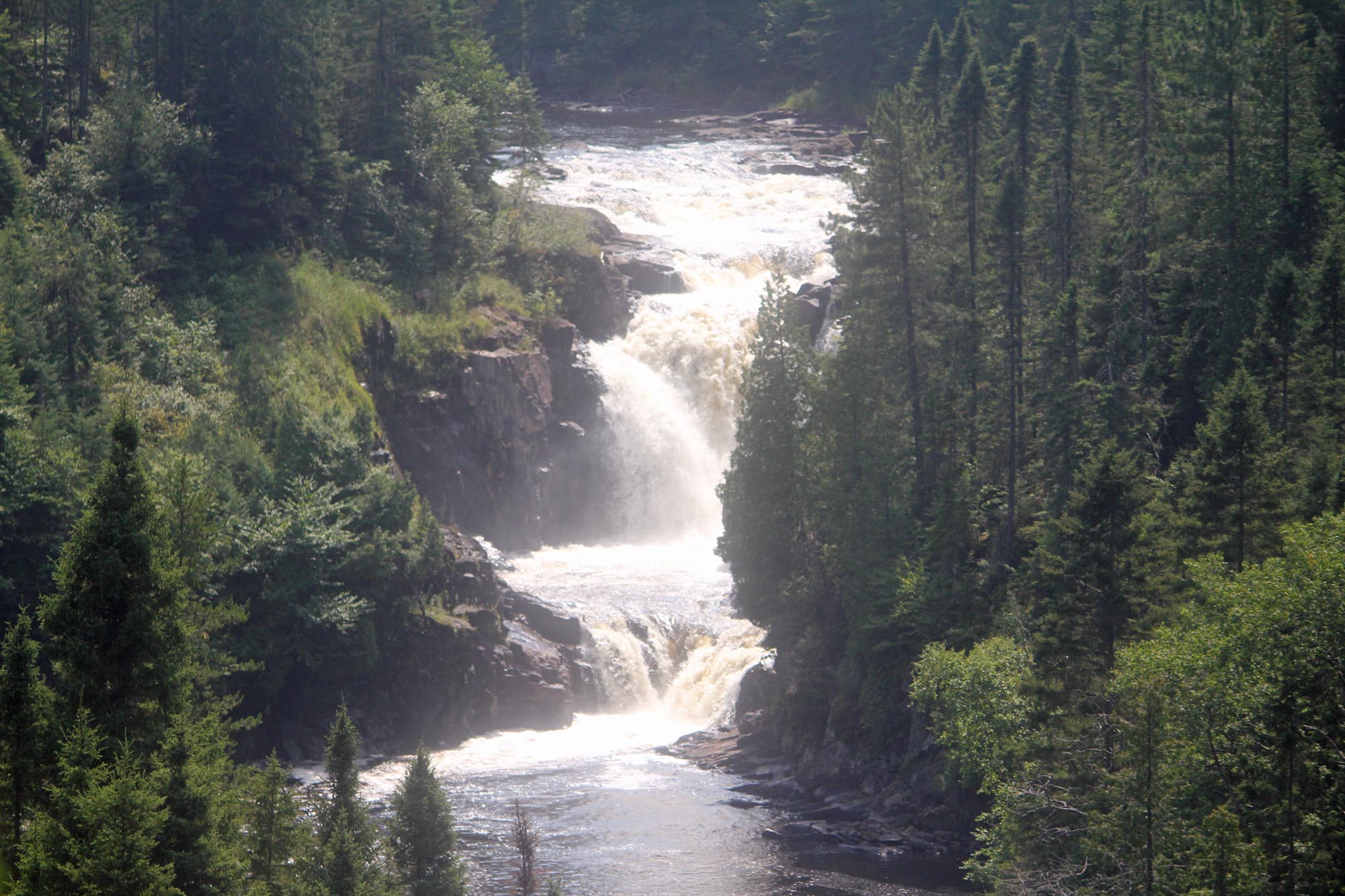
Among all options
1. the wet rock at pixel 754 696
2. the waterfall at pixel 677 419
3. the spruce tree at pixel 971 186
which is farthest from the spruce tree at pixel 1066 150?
the wet rock at pixel 754 696

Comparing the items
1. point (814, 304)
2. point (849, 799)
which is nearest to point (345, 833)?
point (849, 799)

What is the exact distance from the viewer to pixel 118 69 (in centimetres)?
8338

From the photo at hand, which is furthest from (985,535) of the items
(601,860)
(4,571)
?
(4,571)

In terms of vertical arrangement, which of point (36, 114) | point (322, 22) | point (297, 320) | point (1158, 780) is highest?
point (322, 22)

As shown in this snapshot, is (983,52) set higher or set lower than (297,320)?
higher

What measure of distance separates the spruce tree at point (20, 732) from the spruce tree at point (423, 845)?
1044cm

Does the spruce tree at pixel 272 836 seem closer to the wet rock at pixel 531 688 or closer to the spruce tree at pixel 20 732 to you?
the spruce tree at pixel 20 732

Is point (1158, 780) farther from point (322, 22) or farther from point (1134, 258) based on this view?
point (322, 22)

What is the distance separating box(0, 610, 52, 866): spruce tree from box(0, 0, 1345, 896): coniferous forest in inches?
4.5

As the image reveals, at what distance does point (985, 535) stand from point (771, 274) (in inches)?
1723

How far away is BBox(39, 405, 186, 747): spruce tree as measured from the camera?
31.2m

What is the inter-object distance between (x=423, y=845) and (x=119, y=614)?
1111 cm

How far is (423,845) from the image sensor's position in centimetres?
3838

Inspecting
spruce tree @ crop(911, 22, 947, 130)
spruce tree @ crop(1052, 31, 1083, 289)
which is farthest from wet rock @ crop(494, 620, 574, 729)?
spruce tree @ crop(911, 22, 947, 130)
